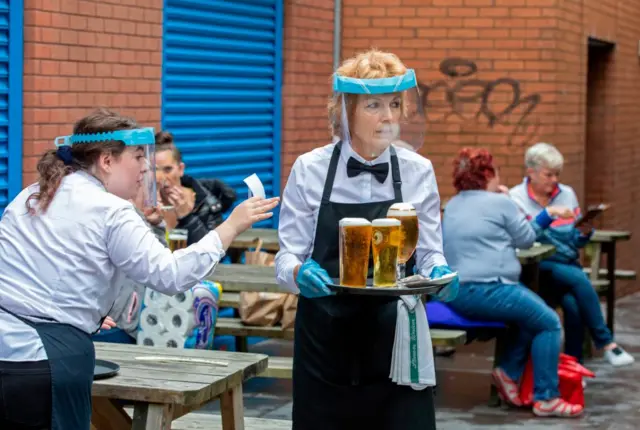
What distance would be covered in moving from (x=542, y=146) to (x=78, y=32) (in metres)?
3.49

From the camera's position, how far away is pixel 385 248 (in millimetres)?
3992

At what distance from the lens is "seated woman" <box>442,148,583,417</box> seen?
25.0 feet

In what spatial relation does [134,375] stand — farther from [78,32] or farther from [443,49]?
[443,49]

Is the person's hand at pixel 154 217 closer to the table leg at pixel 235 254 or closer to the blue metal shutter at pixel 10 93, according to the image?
the blue metal shutter at pixel 10 93

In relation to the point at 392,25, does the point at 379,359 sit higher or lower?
lower

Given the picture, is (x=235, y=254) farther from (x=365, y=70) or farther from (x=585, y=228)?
(x=365, y=70)

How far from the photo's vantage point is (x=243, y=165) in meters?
9.51

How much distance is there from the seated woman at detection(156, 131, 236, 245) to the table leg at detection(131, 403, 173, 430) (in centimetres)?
257

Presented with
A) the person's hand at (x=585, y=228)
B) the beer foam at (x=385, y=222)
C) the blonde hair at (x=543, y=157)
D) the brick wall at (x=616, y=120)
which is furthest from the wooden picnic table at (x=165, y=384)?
the brick wall at (x=616, y=120)

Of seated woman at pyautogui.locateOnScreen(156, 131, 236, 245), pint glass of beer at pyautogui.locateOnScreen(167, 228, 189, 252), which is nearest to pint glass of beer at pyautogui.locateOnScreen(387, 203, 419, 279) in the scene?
pint glass of beer at pyautogui.locateOnScreen(167, 228, 189, 252)

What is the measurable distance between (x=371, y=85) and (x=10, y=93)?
3.10 metres

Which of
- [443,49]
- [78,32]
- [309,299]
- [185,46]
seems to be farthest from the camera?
[443,49]

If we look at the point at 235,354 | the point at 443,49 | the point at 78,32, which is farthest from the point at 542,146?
the point at 235,354

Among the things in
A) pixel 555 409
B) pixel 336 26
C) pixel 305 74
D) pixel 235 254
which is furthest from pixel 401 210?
pixel 336 26
